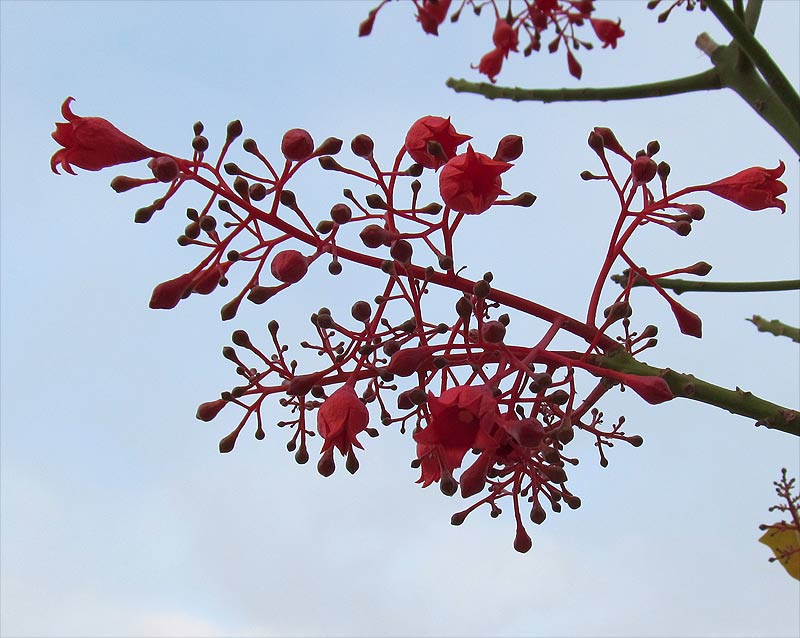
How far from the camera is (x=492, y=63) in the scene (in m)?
4.33

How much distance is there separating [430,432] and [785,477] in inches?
85.6

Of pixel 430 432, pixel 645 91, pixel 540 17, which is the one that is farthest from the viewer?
pixel 540 17

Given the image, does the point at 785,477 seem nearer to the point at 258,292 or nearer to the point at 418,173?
the point at 418,173

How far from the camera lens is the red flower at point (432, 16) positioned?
13.0ft

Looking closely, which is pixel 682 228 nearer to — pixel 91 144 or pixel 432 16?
pixel 91 144

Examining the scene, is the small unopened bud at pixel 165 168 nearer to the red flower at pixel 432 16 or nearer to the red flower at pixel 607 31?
the red flower at pixel 432 16

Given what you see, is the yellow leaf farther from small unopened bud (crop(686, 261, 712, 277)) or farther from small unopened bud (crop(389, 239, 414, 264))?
small unopened bud (crop(389, 239, 414, 264))

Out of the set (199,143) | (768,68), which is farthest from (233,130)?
(768,68)

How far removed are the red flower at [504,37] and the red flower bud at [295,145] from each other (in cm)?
277

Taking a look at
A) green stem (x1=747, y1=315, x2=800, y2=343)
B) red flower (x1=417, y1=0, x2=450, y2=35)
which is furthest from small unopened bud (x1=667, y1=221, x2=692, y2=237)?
red flower (x1=417, y1=0, x2=450, y2=35)

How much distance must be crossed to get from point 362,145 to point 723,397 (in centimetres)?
105

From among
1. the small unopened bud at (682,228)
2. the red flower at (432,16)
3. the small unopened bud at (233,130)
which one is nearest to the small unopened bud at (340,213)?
the small unopened bud at (233,130)

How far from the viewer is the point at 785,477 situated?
299cm

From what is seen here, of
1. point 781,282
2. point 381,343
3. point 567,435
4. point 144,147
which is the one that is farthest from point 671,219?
point 144,147
